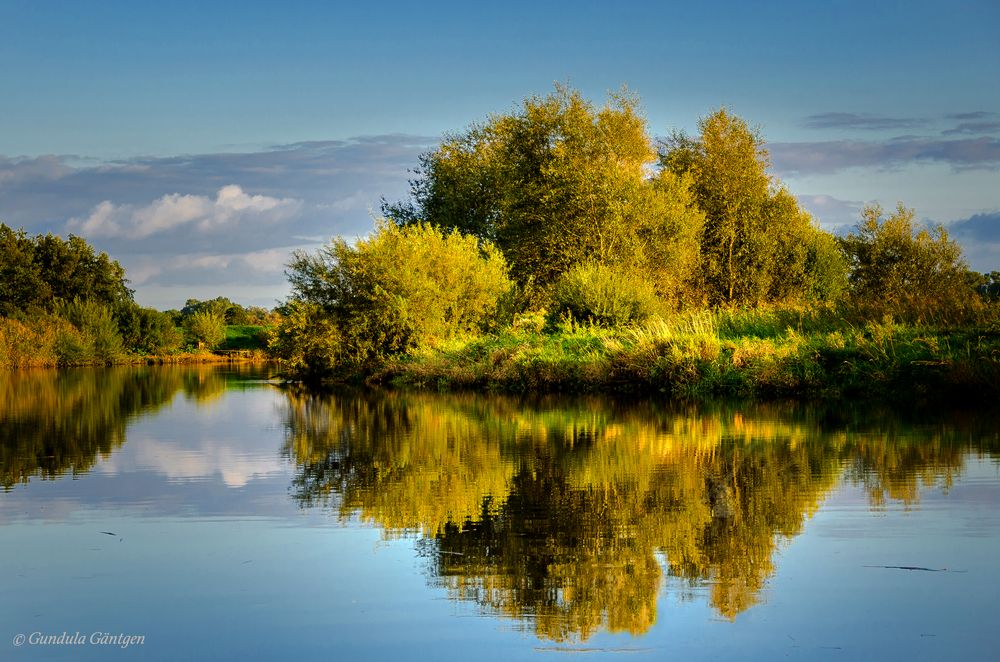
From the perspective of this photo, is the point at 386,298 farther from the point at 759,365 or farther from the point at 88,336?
the point at 88,336

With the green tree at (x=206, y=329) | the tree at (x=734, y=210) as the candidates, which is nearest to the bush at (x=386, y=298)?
the tree at (x=734, y=210)

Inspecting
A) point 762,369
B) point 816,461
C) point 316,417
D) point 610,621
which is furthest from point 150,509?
point 762,369

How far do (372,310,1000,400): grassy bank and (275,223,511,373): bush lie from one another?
14.1ft

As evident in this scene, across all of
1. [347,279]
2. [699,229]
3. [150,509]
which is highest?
[699,229]

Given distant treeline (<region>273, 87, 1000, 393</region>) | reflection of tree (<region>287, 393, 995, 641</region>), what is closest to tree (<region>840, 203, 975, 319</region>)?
distant treeline (<region>273, 87, 1000, 393</region>)

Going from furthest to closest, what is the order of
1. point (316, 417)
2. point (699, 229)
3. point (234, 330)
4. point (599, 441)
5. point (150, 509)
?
point (234, 330) → point (699, 229) → point (316, 417) → point (599, 441) → point (150, 509)

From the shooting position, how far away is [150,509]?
1039cm

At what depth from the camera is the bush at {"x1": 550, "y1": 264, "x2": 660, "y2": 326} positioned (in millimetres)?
31453

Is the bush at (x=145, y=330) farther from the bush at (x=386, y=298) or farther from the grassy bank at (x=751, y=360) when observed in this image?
the grassy bank at (x=751, y=360)

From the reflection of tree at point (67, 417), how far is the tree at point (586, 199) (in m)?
15.8

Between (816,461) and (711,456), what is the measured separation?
1394 mm

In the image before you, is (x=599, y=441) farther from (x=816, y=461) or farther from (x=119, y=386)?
(x=119, y=386)

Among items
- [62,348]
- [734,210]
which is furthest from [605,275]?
[62,348]

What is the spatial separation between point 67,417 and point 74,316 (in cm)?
4264
